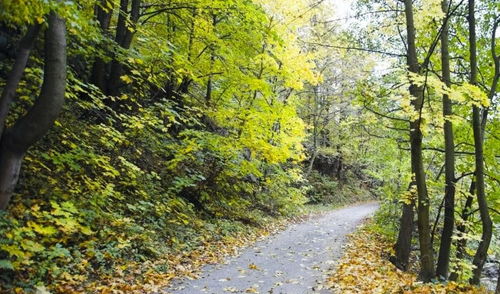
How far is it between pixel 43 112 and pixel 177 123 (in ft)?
15.5

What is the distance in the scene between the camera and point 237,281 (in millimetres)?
6879

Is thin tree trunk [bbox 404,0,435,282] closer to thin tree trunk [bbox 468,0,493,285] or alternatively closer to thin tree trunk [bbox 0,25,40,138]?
thin tree trunk [bbox 468,0,493,285]

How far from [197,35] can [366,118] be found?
5.34 meters

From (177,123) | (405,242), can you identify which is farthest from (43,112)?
Answer: (405,242)

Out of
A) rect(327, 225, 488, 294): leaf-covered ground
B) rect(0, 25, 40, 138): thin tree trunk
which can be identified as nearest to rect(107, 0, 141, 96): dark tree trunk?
rect(0, 25, 40, 138): thin tree trunk

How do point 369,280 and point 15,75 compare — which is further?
point 369,280

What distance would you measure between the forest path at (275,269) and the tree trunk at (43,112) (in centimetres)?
289

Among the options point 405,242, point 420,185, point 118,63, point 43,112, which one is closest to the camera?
point 43,112

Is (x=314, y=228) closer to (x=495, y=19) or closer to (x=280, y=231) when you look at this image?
(x=280, y=231)

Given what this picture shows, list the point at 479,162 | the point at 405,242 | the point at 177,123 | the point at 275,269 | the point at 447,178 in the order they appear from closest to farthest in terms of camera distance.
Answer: the point at 479,162, the point at 275,269, the point at 447,178, the point at 177,123, the point at 405,242

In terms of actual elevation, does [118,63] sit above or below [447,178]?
above

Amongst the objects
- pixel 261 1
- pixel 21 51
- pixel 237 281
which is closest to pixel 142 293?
pixel 237 281

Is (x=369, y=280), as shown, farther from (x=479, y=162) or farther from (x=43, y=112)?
(x=43, y=112)

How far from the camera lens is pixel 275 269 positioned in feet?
26.2
